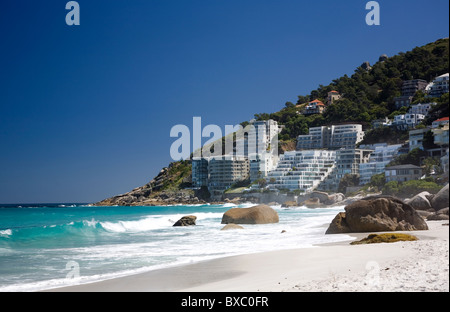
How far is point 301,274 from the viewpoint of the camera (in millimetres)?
7582

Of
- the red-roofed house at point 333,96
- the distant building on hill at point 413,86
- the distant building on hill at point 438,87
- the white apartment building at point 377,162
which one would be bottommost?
the white apartment building at point 377,162

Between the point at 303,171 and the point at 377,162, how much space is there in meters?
16.3

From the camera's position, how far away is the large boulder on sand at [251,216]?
26.9m

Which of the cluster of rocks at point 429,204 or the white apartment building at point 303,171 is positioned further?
the white apartment building at point 303,171

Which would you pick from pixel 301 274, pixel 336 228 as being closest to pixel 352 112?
pixel 336 228

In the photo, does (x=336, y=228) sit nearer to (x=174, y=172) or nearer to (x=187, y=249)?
(x=187, y=249)

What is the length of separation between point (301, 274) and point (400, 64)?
126 m

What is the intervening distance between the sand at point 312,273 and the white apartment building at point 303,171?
3137 inches

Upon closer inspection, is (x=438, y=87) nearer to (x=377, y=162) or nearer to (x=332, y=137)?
(x=377, y=162)

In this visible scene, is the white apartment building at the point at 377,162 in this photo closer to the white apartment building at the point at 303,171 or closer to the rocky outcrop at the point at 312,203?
the rocky outcrop at the point at 312,203

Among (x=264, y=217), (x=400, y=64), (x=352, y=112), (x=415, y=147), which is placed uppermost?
(x=400, y=64)

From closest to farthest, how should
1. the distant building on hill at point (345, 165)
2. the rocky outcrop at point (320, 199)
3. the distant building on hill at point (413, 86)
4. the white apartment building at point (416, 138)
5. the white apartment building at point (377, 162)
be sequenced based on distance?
the white apartment building at point (416, 138), the rocky outcrop at point (320, 199), the white apartment building at point (377, 162), the distant building on hill at point (345, 165), the distant building on hill at point (413, 86)

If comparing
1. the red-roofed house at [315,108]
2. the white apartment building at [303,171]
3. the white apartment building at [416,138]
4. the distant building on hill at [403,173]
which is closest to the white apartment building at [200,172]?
the white apartment building at [303,171]

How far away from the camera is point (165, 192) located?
5069 inches
